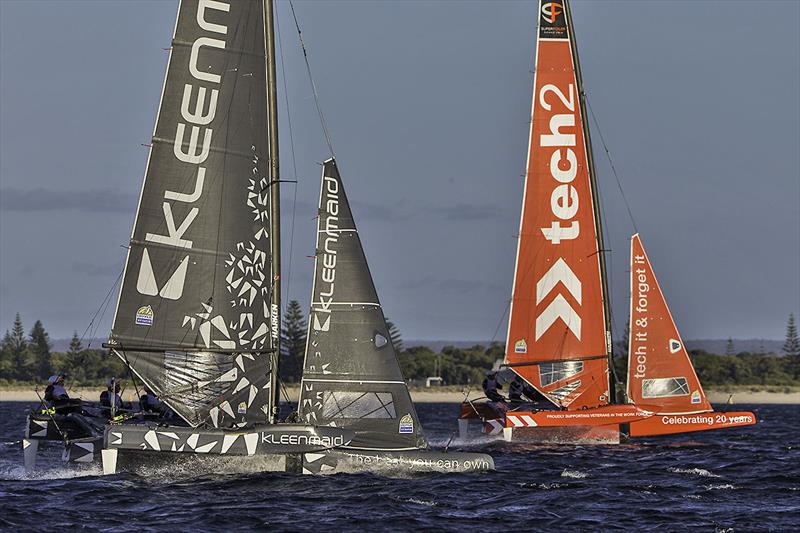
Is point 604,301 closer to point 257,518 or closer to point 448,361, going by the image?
point 257,518

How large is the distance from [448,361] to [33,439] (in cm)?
11342

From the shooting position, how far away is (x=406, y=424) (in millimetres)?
30250

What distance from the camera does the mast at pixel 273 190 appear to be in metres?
31.0

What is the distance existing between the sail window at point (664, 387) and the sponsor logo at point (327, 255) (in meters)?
15.6

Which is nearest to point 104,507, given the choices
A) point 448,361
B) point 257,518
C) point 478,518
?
point 257,518

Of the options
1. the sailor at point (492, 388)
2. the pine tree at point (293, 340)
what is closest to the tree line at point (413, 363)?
the pine tree at point (293, 340)

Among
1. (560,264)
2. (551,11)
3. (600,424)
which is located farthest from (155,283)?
(551,11)

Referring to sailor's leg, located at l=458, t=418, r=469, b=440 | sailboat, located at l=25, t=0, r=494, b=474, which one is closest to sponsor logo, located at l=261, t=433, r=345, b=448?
sailboat, located at l=25, t=0, r=494, b=474

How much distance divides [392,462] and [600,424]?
13241 millimetres

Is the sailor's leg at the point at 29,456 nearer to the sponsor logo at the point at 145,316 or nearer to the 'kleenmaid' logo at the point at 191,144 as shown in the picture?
the sponsor logo at the point at 145,316

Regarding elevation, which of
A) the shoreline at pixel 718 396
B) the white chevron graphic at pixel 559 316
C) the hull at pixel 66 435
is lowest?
the hull at pixel 66 435

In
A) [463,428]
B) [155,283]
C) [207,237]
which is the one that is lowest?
[463,428]

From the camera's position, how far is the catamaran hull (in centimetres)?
2938

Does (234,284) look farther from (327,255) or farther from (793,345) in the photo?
(793,345)
